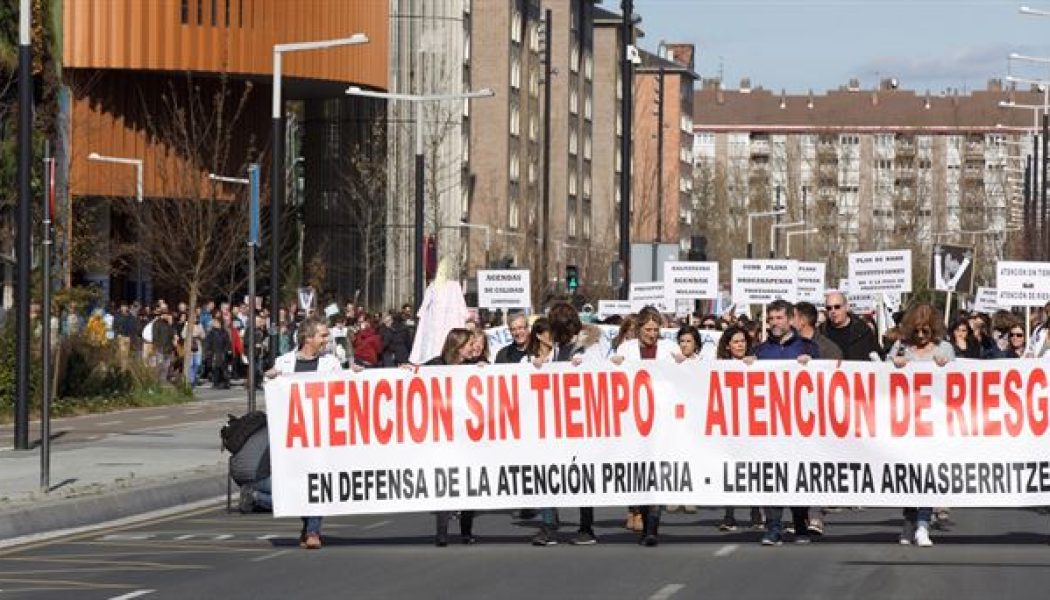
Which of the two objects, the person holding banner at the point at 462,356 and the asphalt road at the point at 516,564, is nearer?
the asphalt road at the point at 516,564

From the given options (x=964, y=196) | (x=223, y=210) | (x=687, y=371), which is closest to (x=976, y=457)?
(x=687, y=371)

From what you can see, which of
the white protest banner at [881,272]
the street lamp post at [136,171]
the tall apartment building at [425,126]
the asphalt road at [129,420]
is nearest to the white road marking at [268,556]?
the asphalt road at [129,420]

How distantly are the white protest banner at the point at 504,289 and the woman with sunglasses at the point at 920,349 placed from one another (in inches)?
918

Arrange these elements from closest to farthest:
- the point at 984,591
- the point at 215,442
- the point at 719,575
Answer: the point at 984,591 → the point at 719,575 → the point at 215,442

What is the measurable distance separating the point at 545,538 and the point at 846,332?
15.0ft

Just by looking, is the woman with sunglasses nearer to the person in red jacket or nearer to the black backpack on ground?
the black backpack on ground

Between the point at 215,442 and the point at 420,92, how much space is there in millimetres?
63825

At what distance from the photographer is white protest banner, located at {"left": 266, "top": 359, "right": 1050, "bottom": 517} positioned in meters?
20.1

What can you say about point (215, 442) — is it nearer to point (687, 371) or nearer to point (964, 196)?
point (687, 371)

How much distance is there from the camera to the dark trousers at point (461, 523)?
66.3 feet

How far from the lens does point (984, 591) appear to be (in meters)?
16.3

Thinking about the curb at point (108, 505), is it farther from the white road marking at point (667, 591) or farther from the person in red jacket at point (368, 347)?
the person in red jacket at point (368, 347)

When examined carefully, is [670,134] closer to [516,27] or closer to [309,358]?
[516,27]

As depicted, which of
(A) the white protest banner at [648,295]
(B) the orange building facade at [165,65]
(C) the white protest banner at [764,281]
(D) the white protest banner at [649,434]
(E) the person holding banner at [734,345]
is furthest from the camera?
(B) the orange building facade at [165,65]
